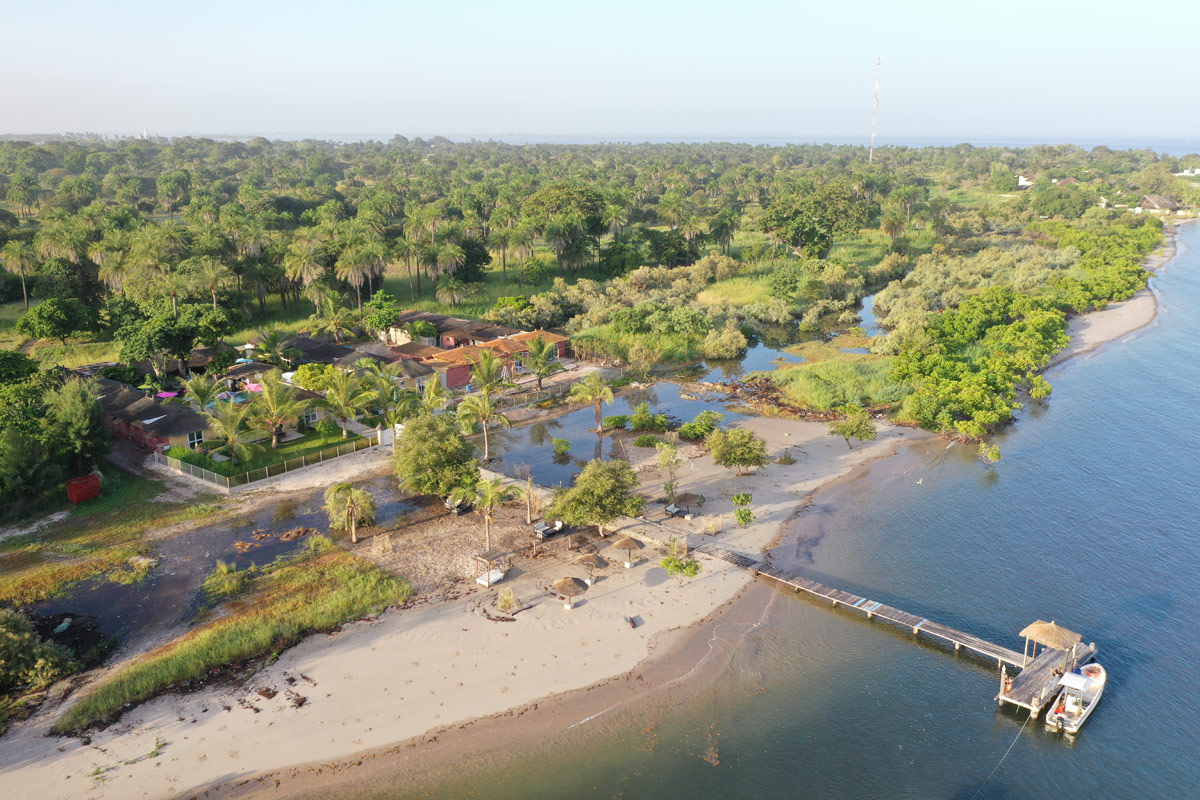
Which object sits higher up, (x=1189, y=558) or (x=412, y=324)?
(x=412, y=324)

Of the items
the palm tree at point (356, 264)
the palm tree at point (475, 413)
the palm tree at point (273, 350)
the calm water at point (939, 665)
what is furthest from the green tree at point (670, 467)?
the palm tree at point (356, 264)

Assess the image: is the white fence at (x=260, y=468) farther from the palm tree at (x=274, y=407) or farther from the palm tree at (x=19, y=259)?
the palm tree at (x=19, y=259)

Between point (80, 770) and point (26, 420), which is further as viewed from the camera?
point (26, 420)

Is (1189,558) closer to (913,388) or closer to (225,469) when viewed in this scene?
(913,388)

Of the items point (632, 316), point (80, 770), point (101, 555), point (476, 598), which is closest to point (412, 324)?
point (632, 316)

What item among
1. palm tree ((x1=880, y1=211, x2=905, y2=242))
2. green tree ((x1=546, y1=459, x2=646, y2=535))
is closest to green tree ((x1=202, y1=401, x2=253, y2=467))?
green tree ((x1=546, y1=459, x2=646, y2=535))

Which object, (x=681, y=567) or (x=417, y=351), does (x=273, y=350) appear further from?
(x=681, y=567)
